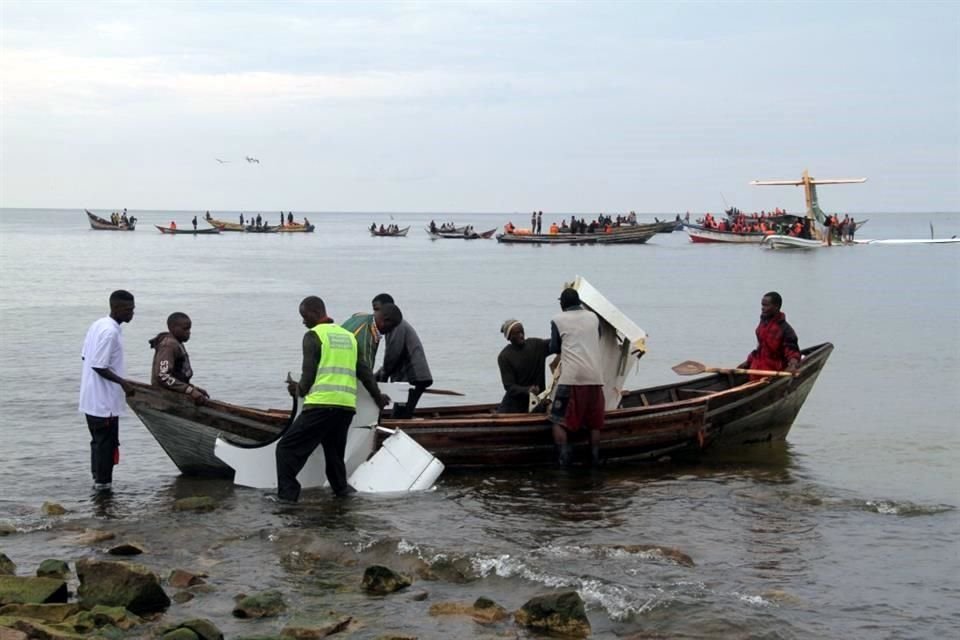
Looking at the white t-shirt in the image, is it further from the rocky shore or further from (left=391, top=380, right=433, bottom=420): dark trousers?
(left=391, top=380, right=433, bottom=420): dark trousers

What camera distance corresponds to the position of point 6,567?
25.3 ft

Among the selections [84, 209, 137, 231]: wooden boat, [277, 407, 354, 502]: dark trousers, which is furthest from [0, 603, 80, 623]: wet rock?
[84, 209, 137, 231]: wooden boat

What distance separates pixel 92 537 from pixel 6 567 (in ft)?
3.75

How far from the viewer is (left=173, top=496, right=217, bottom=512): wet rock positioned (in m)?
9.85

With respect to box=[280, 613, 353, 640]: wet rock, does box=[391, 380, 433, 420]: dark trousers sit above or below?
above

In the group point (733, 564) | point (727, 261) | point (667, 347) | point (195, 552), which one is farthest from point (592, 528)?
point (727, 261)

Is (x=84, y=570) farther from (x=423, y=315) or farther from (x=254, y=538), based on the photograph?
(x=423, y=315)

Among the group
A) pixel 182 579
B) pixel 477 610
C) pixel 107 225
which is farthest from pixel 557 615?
pixel 107 225

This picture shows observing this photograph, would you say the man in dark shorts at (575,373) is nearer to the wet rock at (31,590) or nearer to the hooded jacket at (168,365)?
the hooded jacket at (168,365)

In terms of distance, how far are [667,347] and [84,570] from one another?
18037mm

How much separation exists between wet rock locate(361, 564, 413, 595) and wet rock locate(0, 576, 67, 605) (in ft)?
6.17

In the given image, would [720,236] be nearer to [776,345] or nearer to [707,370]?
[707,370]

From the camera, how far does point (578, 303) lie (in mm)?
10961

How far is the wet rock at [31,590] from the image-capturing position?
6.89 meters
